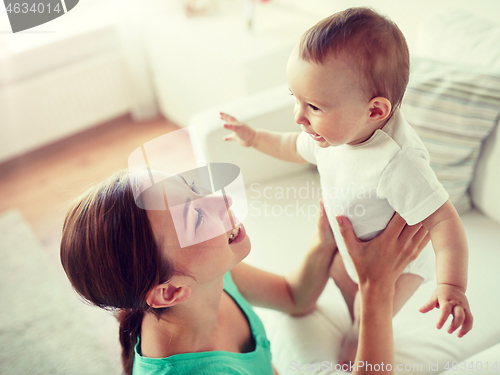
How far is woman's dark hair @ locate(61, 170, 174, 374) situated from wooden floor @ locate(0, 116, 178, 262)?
1458mm

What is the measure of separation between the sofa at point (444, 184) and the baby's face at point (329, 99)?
351 millimetres

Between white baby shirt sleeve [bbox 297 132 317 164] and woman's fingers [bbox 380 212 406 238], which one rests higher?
white baby shirt sleeve [bbox 297 132 317 164]

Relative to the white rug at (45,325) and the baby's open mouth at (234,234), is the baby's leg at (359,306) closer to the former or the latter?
the baby's open mouth at (234,234)

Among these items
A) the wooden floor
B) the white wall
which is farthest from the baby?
the wooden floor

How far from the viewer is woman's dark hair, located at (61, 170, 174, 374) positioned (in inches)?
21.9

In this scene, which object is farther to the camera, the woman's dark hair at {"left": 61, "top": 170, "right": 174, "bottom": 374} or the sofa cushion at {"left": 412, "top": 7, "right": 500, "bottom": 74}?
the sofa cushion at {"left": 412, "top": 7, "right": 500, "bottom": 74}

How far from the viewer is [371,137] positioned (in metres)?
0.62

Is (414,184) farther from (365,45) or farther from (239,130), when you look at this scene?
(239,130)

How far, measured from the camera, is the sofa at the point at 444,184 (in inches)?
31.6

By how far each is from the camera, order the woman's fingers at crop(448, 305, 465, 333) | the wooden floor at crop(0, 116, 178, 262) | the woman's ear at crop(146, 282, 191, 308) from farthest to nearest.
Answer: the wooden floor at crop(0, 116, 178, 262)
the woman's ear at crop(146, 282, 191, 308)
the woman's fingers at crop(448, 305, 465, 333)

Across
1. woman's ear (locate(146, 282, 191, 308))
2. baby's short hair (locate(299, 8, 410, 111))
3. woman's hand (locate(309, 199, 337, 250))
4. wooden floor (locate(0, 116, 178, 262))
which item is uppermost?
baby's short hair (locate(299, 8, 410, 111))

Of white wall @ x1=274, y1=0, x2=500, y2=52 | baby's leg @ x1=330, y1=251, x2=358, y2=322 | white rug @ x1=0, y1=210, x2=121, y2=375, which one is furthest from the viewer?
white rug @ x1=0, y1=210, x2=121, y2=375

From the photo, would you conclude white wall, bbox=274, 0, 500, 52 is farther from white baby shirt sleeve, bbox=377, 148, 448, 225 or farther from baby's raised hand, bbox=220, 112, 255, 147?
white baby shirt sleeve, bbox=377, 148, 448, 225

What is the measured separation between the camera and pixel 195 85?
2012 millimetres
